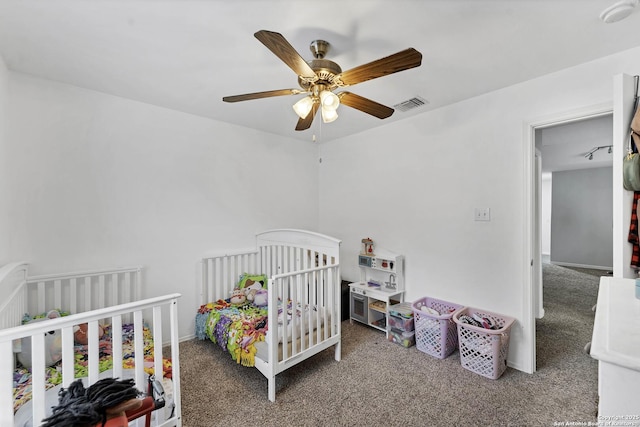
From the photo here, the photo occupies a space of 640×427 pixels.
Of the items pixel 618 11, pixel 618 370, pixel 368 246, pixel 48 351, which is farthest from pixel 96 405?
pixel 618 11

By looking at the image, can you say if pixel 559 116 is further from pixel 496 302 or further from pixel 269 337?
pixel 269 337

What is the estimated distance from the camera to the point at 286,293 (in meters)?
2.00

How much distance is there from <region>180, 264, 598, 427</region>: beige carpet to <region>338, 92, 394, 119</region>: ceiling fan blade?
1969 millimetres

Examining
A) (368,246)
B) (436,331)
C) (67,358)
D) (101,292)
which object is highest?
(368,246)

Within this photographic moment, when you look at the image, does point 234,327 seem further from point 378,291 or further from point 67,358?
point 378,291

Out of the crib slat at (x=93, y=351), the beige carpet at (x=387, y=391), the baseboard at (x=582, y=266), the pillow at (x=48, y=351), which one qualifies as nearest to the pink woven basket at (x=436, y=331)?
the beige carpet at (x=387, y=391)

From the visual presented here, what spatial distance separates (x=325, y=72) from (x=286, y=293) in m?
1.49

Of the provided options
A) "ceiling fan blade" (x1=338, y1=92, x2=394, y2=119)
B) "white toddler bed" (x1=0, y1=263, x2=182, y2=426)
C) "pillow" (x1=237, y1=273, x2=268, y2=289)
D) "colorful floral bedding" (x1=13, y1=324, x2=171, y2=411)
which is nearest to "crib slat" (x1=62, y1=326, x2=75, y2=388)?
"white toddler bed" (x1=0, y1=263, x2=182, y2=426)

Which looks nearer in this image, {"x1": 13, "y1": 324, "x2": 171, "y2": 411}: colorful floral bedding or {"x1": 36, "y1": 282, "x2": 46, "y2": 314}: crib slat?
{"x1": 13, "y1": 324, "x2": 171, "y2": 411}: colorful floral bedding

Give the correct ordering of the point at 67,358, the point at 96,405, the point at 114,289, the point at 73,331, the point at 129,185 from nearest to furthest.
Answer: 1. the point at 96,405
2. the point at 67,358
3. the point at 73,331
4. the point at 114,289
5. the point at 129,185

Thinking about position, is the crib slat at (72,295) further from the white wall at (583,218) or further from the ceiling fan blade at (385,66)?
the white wall at (583,218)

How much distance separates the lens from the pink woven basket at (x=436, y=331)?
2.36 m

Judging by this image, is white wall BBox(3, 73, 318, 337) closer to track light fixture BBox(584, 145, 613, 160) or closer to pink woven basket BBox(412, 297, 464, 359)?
pink woven basket BBox(412, 297, 464, 359)

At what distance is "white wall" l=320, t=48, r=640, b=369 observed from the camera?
6.88ft
